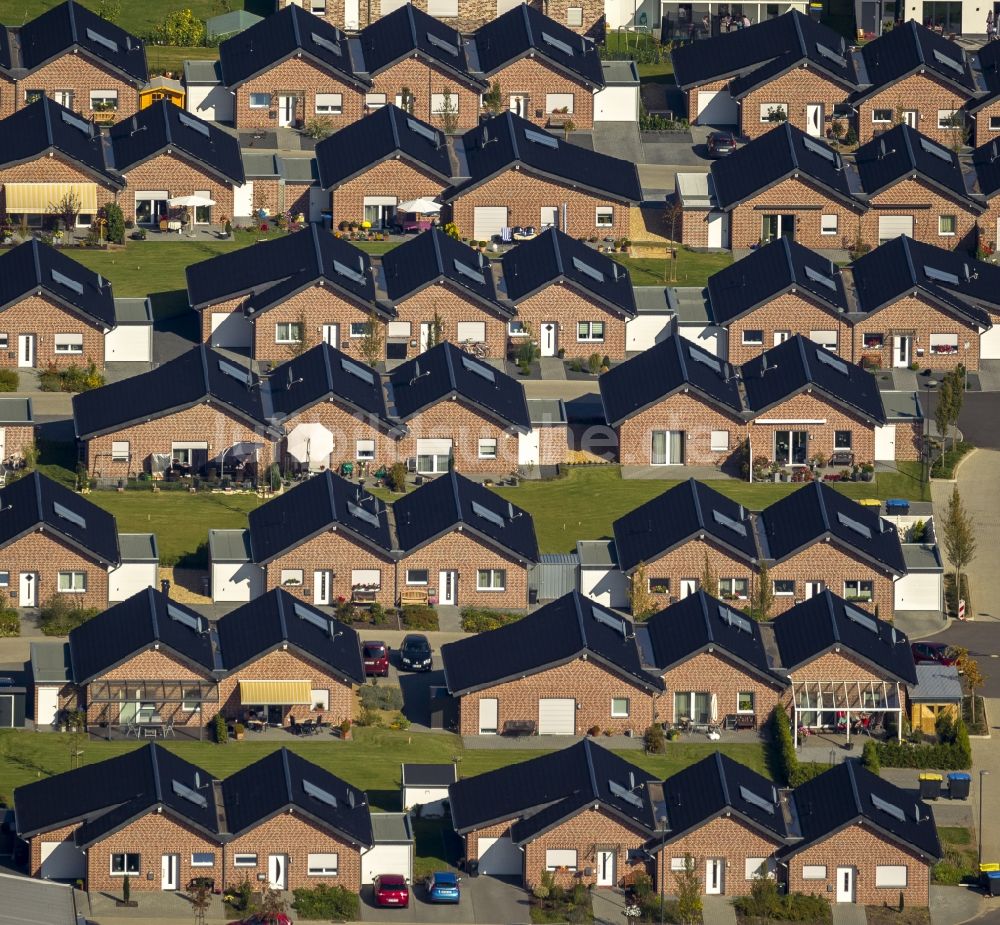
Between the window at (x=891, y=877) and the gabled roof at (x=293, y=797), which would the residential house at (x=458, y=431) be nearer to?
the gabled roof at (x=293, y=797)

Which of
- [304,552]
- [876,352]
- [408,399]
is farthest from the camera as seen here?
[876,352]

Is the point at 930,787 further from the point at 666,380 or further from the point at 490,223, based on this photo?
the point at 490,223

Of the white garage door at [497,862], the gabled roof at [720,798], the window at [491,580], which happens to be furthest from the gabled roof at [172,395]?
the gabled roof at [720,798]

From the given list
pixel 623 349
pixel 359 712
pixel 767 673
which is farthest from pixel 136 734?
pixel 623 349

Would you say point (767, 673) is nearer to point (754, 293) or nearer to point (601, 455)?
point (601, 455)

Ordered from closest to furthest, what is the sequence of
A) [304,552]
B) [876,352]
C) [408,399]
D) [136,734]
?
[136,734], [304,552], [408,399], [876,352]

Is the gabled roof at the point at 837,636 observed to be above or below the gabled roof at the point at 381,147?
below

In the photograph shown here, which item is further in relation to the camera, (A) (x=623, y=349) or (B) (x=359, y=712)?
(A) (x=623, y=349)
